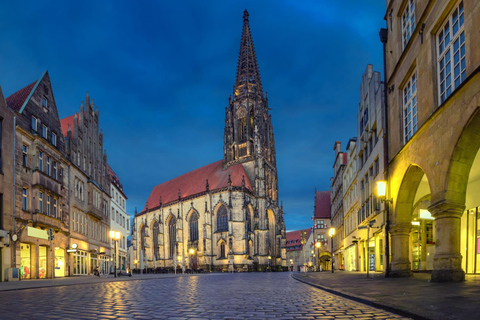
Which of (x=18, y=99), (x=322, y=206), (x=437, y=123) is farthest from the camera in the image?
(x=322, y=206)

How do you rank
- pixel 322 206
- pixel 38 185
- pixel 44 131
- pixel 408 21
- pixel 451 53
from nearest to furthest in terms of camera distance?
pixel 451 53 → pixel 408 21 → pixel 38 185 → pixel 44 131 → pixel 322 206

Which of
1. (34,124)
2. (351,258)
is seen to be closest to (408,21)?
(34,124)

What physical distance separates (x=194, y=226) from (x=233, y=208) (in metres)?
9.74

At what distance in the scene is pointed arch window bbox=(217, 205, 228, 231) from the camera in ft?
250

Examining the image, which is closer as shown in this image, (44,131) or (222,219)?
(44,131)

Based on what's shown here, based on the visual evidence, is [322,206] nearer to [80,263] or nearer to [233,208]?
[233,208]

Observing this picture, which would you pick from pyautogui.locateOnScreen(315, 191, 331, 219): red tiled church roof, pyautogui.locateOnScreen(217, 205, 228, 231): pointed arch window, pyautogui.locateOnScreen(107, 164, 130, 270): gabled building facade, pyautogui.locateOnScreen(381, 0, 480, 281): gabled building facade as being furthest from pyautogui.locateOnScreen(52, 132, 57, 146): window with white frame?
pyautogui.locateOnScreen(315, 191, 331, 219): red tiled church roof

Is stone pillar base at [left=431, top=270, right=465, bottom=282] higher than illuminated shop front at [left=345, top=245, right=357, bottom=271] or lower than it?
higher

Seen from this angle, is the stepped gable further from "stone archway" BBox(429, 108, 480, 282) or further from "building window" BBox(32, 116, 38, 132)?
"stone archway" BBox(429, 108, 480, 282)

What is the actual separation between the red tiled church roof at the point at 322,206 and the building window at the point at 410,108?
63157mm

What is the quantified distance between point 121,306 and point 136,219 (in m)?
86.5

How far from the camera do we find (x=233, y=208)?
7506 cm

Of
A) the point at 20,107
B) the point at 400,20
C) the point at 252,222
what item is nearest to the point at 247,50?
the point at 252,222

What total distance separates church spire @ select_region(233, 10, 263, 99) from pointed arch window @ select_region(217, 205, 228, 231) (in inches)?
868
